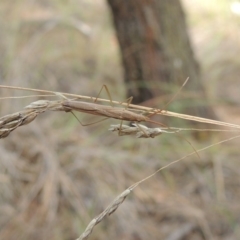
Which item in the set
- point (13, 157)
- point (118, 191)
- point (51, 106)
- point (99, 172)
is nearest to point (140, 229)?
point (118, 191)

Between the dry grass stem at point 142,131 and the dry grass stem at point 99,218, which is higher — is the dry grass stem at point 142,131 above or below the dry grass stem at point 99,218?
above

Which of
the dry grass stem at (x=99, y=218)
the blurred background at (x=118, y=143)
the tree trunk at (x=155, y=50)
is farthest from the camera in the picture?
the tree trunk at (x=155, y=50)

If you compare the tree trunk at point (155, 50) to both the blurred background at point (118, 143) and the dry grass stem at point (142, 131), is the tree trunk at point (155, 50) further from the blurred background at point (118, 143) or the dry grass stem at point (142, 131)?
the dry grass stem at point (142, 131)

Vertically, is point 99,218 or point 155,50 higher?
point 155,50

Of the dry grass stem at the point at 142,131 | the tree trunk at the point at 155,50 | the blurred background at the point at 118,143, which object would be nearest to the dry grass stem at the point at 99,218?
the dry grass stem at the point at 142,131

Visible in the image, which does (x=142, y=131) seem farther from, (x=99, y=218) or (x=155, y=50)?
(x=155, y=50)

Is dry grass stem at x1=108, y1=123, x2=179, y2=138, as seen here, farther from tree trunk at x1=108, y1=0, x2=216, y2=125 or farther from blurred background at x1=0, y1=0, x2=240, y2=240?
tree trunk at x1=108, y1=0, x2=216, y2=125

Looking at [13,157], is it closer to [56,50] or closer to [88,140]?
[88,140]

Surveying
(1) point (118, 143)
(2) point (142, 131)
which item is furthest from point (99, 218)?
(1) point (118, 143)
